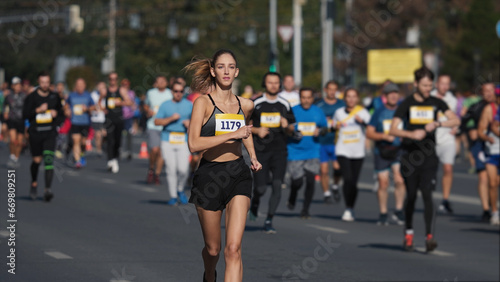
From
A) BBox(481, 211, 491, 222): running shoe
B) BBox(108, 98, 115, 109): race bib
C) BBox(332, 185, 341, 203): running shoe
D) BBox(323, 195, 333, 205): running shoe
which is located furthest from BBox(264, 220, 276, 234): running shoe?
BBox(108, 98, 115, 109): race bib

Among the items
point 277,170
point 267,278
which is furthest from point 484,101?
point 267,278

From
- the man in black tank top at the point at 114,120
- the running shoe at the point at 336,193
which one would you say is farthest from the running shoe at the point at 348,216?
the man in black tank top at the point at 114,120

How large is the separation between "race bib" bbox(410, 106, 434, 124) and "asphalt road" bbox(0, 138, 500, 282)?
148 centimetres

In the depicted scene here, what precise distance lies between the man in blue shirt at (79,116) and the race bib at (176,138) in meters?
8.75

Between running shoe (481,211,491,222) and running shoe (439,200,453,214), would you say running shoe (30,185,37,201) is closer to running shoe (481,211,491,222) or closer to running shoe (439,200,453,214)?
running shoe (439,200,453,214)

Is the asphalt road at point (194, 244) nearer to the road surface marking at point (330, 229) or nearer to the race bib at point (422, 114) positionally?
the road surface marking at point (330, 229)

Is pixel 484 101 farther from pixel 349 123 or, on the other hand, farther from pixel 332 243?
pixel 332 243

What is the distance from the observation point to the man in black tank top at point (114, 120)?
24328 mm

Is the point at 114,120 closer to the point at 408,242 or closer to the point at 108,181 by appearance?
the point at 108,181

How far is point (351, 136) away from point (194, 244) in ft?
15.5

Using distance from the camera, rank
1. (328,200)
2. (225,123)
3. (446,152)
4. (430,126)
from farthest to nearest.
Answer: (328,200) < (446,152) < (430,126) < (225,123)

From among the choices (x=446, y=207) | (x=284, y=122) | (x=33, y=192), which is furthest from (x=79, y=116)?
(x=284, y=122)

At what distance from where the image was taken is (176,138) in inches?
669

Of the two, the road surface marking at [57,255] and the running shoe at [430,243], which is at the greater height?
the road surface marking at [57,255]
